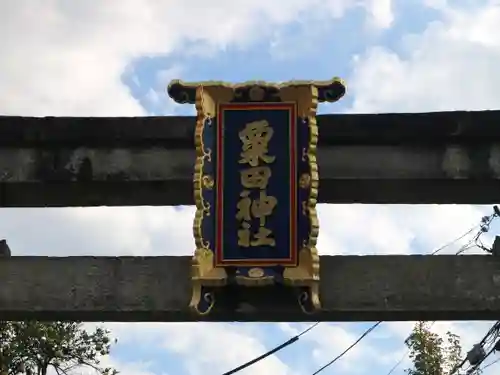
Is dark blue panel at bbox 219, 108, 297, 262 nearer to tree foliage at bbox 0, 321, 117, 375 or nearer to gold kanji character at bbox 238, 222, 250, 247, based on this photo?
gold kanji character at bbox 238, 222, 250, 247

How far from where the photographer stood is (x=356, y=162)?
4977mm

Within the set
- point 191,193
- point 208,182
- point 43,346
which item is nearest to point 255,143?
point 208,182

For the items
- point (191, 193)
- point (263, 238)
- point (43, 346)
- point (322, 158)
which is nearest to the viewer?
point (263, 238)

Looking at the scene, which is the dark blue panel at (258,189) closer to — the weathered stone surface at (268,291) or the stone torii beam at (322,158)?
the weathered stone surface at (268,291)

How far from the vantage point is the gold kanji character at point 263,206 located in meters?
4.55

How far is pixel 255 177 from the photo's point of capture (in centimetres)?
460

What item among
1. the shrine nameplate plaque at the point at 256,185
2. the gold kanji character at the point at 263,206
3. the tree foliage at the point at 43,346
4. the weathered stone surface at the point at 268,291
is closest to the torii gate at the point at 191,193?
the weathered stone surface at the point at 268,291

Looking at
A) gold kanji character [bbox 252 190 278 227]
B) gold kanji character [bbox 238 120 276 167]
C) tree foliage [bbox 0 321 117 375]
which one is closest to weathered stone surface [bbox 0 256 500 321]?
gold kanji character [bbox 252 190 278 227]

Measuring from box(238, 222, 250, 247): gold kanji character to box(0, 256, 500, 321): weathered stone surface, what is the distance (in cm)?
28

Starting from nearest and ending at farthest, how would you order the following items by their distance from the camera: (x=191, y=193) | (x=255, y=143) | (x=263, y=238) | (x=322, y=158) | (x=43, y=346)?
(x=263, y=238), (x=255, y=143), (x=322, y=158), (x=191, y=193), (x=43, y=346)

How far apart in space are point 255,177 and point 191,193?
2.29 ft

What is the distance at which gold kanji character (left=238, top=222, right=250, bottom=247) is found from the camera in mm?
4516

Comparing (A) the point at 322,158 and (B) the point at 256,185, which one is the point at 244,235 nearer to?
(B) the point at 256,185

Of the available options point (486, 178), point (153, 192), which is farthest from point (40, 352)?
point (486, 178)
